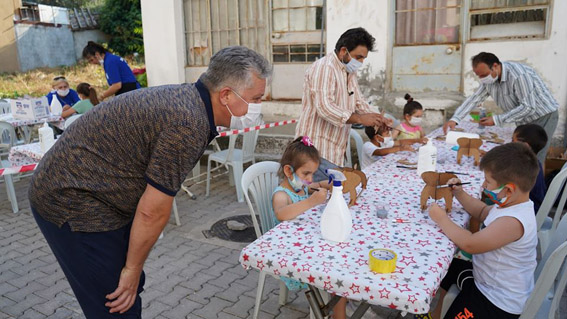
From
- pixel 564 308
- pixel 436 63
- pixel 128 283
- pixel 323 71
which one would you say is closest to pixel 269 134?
→ pixel 436 63

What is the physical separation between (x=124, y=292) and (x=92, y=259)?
172mm

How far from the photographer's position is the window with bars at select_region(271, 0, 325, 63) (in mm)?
6809

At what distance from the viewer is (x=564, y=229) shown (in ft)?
6.82

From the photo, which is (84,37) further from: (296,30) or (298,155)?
(298,155)

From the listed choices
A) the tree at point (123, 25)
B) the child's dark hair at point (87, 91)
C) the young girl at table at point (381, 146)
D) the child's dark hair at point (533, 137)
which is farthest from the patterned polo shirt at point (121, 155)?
the tree at point (123, 25)

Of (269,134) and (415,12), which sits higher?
(415,12)

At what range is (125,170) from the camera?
1.52 meters

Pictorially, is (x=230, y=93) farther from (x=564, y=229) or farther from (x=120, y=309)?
(x=564, y=229)

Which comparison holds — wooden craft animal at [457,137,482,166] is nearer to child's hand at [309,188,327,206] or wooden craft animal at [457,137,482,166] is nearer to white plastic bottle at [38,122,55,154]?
child's hand at [309,188,327,206]

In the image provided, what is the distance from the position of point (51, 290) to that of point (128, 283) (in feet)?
6.87

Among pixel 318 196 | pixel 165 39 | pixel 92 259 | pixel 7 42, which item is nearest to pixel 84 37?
pixel 7 42

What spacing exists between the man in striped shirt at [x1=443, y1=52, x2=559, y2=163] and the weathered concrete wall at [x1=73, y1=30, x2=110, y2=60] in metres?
17.8

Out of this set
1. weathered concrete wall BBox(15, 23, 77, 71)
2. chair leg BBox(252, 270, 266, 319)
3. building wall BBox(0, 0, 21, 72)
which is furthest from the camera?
weathered concrete wall BBox(15, 23, 77, 71)

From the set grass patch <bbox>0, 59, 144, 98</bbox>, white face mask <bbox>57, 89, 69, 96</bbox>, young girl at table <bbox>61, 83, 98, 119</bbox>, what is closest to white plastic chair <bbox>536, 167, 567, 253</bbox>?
young girl at table <bbox>61, 83, 98, 119</bbox>
